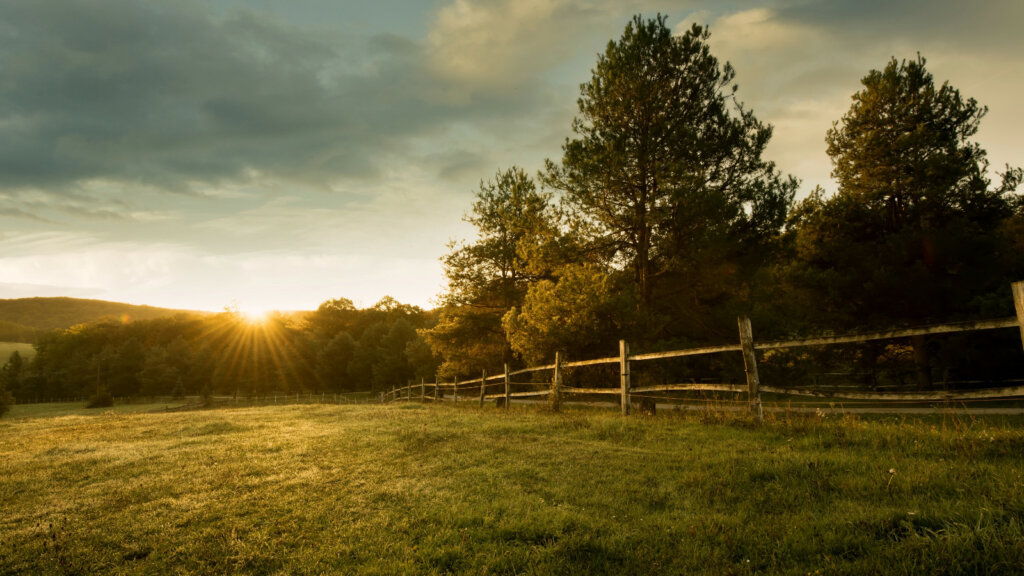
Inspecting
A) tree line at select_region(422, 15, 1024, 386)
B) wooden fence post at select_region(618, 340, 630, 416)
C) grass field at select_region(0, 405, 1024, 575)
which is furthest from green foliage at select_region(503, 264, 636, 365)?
grass field at select_region(0, 405, 1024, 575)

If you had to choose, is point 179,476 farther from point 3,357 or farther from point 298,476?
point 3,357

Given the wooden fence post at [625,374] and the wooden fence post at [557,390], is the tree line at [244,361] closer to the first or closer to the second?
the wooden fence post at [557,390]

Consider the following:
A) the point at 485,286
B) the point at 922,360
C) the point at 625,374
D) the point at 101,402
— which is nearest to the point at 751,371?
the point at 625,374

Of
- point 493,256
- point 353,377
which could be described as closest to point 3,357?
point 353,377

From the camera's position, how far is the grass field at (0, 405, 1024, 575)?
10.7ft

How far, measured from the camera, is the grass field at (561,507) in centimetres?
325

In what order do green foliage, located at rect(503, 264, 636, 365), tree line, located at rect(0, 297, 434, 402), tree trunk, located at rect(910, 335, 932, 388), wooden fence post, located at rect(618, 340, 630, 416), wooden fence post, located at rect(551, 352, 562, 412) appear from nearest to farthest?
wooden fence post, located at rect(618, 340, 630, 416), wooden fence post, located at rect(551, 352, 562, 412), green foliage, located at rect(503, 264, 636, 365), tree trunk, located at rect(910, 335, 932, 388), tree line, located at rect(0, 297, 434, 402)

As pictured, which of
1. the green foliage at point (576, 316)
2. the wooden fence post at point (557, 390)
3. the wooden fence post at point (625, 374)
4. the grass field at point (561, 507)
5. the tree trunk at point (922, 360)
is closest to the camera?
the grass field at point (561, 507)

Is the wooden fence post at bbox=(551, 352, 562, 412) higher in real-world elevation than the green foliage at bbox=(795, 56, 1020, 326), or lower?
lower

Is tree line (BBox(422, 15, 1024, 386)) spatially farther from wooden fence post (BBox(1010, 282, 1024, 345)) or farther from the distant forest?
wooden fence post (BBox(1010, 282, 1024, 345))

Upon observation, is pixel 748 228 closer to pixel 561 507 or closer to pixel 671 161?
pixel 671 161

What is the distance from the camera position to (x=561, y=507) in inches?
170

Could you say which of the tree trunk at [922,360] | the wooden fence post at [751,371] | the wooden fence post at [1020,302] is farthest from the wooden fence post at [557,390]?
the tree trunk at [922,360]

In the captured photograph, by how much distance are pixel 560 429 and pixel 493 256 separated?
19242mm
